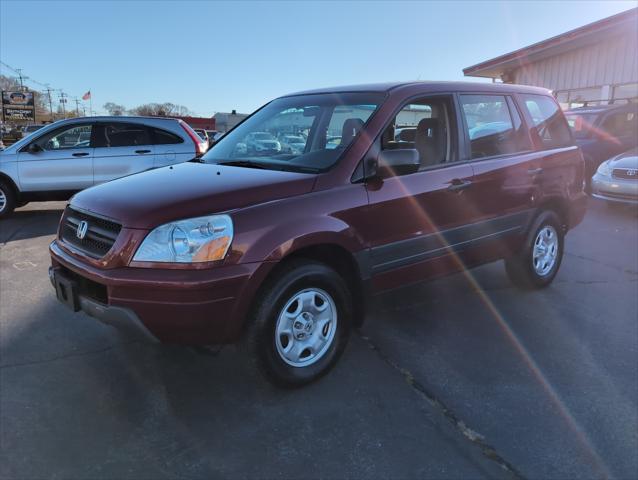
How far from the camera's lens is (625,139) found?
11.1 metres

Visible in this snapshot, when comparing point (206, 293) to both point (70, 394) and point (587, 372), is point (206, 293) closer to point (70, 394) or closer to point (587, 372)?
point (70, 394)

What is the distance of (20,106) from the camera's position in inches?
2272

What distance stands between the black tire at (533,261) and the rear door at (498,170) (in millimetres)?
163

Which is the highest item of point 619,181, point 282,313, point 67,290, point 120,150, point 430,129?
point 430,129

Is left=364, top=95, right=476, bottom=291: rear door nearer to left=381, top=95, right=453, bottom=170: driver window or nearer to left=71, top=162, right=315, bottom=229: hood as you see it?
left=381, top=95, right=453, bottom=170: driver window

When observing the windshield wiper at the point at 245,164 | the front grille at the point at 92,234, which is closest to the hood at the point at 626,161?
the windshield wiper at the point at 245,164

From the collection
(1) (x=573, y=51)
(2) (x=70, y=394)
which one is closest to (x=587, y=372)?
(2) (x=70, y=394)

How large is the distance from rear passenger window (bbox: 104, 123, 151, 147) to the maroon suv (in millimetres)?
4638

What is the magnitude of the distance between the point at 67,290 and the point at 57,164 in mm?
6008

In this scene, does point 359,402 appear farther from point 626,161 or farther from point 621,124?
point 621,124

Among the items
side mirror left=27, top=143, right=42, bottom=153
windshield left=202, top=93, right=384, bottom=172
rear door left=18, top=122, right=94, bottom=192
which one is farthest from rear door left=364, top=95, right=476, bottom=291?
side mirror left=27, top=143, right=42, bottom=153

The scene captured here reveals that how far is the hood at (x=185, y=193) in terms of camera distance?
2.60 m

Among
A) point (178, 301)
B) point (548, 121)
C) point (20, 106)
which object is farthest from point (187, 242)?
point (20, 106)

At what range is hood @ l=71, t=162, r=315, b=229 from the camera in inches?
102
